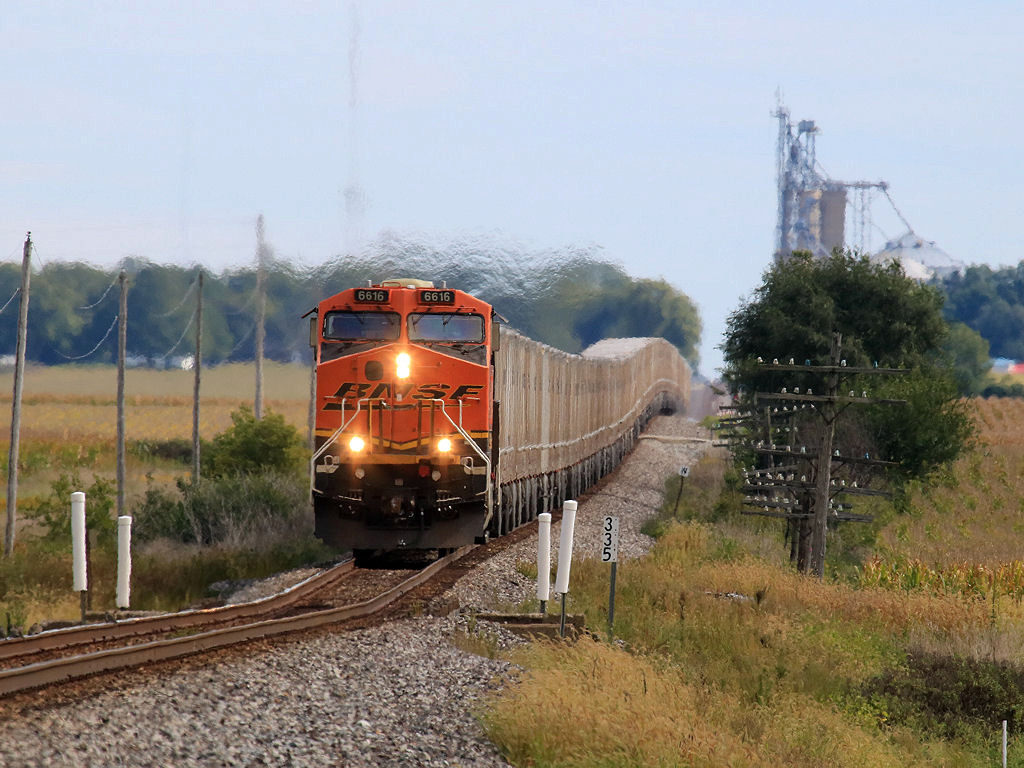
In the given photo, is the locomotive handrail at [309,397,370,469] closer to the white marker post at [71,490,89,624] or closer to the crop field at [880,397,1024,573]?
the white marker post at [71,490,89,624]

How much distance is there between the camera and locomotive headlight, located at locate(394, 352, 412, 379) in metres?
16.5

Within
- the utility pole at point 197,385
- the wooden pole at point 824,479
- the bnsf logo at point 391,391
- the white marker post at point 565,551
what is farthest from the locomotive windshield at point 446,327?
the utility pole at point 197,385

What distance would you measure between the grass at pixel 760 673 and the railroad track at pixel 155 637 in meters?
2.33

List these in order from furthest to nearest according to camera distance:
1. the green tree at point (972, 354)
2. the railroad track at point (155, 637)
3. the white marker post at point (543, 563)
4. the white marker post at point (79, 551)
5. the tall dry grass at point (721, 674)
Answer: the green tree at point (972, 354), the white marker post at point (543, 563), the white marker post at point (79, 551), the railroad track at point (155, 637), the tall dry grass at point (721, 674)

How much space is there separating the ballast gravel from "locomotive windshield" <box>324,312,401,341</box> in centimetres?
490

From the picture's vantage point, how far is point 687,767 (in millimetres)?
8555

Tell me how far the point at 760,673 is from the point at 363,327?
705 centimetres

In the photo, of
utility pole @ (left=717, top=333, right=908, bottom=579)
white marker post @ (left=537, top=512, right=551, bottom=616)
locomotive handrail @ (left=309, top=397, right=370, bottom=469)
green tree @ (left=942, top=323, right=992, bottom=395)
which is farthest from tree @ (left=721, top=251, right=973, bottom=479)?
green tree @ (left=942, top=323, right=992, bottom=395)

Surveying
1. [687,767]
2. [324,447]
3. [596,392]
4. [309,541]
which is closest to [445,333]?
[324,447]

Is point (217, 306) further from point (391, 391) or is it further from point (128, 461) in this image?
point (391, 391)

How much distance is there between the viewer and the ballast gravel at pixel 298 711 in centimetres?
777

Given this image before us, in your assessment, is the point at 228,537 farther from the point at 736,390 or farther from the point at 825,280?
the point at 825,280

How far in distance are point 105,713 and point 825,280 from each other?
41.1 meters

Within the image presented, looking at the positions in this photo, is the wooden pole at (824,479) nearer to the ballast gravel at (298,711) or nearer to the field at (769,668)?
the field at (769,668)
